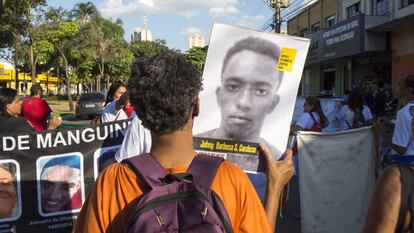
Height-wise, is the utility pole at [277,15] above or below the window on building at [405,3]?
above

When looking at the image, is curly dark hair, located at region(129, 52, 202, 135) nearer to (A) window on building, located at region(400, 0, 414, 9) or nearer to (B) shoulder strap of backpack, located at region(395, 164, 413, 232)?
(B) shoulder strap of backpack, located at region(395, 164, 413, 232)

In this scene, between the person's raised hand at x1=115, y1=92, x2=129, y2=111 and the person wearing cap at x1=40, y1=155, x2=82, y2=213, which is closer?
the person wearing cap at x1=40, y1=155, x2=82, y2=213

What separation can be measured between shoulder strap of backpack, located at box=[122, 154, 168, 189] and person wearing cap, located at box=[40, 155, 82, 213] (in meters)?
2.95

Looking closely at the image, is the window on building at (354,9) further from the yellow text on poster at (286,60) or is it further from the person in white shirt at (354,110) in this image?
the yellow text on poster at (286,60)

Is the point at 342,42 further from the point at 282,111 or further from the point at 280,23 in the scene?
the point at 282,111

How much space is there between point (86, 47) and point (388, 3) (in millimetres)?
30762

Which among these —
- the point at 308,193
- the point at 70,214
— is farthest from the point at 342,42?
the point at 70,214

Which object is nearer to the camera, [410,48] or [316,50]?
[410,48]

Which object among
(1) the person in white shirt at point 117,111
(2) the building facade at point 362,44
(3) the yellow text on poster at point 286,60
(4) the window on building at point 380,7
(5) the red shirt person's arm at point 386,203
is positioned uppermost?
(4) the window on building at point 380,7

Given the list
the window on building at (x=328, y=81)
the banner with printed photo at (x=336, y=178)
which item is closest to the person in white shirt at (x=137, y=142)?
the banner with printed photo at (x=336, y=178)

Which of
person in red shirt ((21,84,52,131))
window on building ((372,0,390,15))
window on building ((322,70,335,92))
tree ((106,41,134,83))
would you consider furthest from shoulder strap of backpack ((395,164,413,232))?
tree ((106,41,134,83))

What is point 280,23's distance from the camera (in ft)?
101

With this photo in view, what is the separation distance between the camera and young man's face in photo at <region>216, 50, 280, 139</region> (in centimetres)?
295

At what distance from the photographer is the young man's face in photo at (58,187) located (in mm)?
4453
